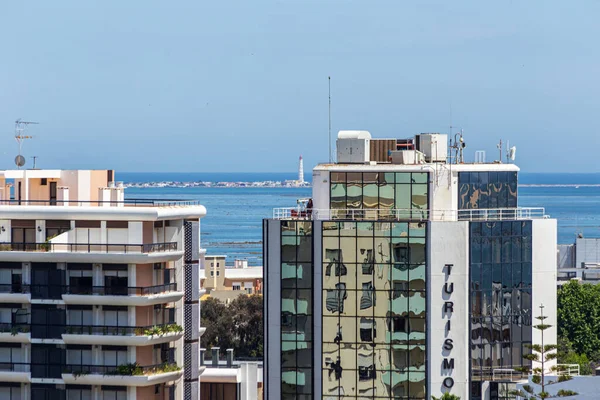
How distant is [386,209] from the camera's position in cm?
5784

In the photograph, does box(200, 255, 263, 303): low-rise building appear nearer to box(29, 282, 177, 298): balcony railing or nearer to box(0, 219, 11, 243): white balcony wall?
box(0, 219, 11, 243): white balcony wall

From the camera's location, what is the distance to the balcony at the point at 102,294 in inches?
2096

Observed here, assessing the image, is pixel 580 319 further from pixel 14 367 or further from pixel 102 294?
pixel 14 367

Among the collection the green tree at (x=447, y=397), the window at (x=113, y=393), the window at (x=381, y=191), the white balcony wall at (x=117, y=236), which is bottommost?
the green tree at (x=447, y=397)

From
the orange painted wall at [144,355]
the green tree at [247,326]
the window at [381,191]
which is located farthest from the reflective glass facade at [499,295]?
the green tree at [247,326]

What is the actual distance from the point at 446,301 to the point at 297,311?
19.1 ft

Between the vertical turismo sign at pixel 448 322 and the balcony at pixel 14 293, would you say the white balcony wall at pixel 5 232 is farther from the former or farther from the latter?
the vertical turismo sign at pixel 448 322

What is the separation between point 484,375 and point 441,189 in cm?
767

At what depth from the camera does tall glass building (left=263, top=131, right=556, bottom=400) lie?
184 ft

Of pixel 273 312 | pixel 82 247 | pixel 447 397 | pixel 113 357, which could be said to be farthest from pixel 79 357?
pixel 447 397

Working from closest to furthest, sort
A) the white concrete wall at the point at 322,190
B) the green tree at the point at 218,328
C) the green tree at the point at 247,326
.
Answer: the white concrete wall at the point at 322,190
the green tree at the point at 247,326
the green tree at the point at 218,328

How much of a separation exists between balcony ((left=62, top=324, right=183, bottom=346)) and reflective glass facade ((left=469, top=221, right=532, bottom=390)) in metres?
12.3

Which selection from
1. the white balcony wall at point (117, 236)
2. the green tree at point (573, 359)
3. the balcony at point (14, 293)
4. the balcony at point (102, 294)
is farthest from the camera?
the green tree at point (573, 359)

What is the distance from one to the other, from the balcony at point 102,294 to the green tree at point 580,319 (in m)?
51.8
